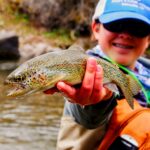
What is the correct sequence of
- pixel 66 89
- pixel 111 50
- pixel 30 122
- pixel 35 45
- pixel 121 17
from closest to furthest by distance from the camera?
1. pixel 66 89
2. pixel 121 17
3. pixel 111 50
4. pixel 30 122
5. pixel 35 45

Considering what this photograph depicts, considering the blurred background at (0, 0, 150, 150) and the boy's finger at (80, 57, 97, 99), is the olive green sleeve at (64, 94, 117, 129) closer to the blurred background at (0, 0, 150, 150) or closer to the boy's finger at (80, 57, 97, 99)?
the boy's finger at (80, 57, 97, 99)

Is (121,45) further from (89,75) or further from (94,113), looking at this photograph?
(89,75)

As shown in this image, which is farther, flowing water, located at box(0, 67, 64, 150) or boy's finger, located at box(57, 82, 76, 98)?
flowing water, located at box(0, 67, 64, 150)

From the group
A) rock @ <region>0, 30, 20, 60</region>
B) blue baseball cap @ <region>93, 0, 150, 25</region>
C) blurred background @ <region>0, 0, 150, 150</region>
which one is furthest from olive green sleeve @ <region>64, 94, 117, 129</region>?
rock @ <region>0, 30, 20, 60</region>

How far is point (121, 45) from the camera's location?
3.83 m

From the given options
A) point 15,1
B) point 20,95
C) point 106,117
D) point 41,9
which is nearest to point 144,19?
point 106,117

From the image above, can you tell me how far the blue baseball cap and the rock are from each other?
977 centimetres

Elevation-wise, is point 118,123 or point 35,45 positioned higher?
point 118,123

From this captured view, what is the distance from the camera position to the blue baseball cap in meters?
3.80

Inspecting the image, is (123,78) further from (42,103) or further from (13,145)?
(42,103)

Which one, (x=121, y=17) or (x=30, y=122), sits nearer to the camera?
(x=121, y=17)

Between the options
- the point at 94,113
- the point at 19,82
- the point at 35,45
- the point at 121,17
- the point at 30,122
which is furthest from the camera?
the point at 35,45

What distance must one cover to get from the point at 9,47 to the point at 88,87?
443 inches

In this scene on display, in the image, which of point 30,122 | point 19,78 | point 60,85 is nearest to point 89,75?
point 60,85
